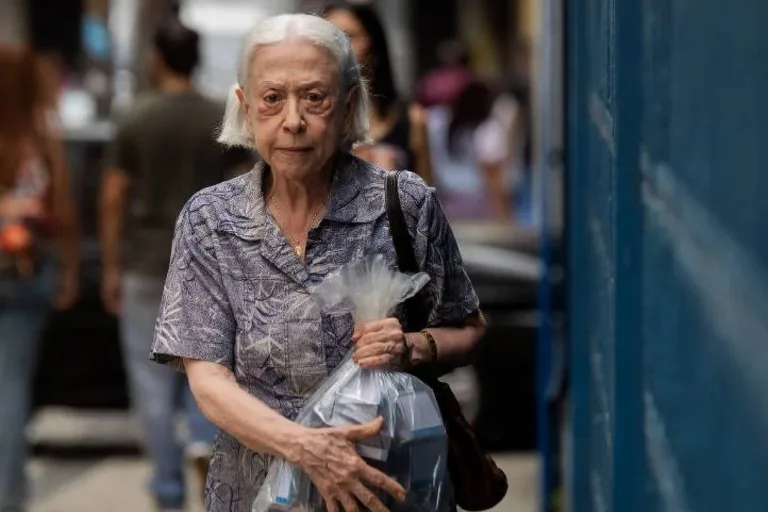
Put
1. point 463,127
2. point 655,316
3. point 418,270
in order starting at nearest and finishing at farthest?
point 655,316
point 418,270
point 463,127

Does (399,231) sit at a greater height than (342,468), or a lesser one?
greater

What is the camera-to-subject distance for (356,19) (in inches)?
185

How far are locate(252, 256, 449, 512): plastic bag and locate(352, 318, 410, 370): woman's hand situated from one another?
2 cm

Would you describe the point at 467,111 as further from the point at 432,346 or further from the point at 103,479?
the point at 432,346

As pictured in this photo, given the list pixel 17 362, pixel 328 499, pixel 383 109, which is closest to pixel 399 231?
pixel 328 499

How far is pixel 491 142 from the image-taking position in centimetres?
1505

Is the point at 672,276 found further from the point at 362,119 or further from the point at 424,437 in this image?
the point at 362,119

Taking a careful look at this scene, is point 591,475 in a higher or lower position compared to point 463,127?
higher

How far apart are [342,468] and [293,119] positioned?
53 centimetres

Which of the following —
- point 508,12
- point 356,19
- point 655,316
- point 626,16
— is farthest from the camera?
point 508,12

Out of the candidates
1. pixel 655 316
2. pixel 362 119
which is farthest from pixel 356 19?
pixel 655 316

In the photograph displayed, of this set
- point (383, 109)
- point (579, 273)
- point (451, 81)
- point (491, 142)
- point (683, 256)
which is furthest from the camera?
point (451, 81)

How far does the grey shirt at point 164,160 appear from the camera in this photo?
20.4ft

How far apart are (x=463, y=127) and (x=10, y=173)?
8350 millimetres
